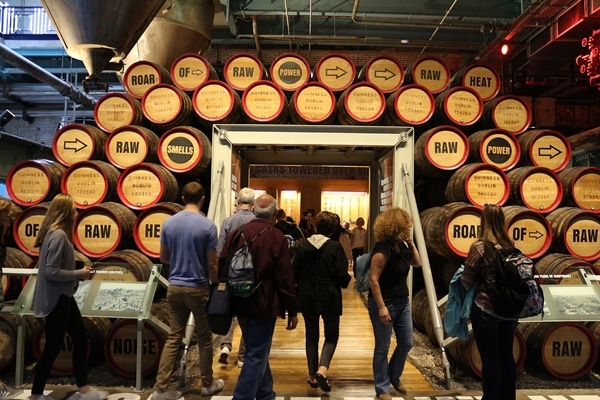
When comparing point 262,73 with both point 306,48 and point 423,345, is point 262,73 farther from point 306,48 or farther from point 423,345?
point 306,48

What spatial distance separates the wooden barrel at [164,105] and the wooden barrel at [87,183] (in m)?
0.76

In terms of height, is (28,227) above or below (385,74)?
below

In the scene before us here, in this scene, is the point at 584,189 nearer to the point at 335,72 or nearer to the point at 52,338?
the point at 335,72

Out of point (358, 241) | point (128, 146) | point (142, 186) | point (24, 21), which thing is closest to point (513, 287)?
point (142, 186)

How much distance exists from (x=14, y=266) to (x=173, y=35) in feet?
15.0

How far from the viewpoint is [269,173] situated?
33.4ft

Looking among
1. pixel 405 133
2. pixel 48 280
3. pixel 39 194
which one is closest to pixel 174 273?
pixel 48 280

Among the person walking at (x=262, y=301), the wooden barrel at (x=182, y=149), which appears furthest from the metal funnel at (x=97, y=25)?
the person walking at (x=262, y=301)

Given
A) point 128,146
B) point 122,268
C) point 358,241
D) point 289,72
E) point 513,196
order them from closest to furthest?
point 122,268 → point 513,196 → point 128,146 → point 289,72 → point 358,241

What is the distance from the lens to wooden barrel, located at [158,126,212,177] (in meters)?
4.56

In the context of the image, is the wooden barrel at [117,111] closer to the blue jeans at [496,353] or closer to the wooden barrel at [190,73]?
the wooden barrel at [190,73]

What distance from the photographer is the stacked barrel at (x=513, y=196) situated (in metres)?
3.55

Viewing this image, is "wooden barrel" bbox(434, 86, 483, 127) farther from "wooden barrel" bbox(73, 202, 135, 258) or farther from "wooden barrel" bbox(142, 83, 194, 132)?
"wooden barrel" bbox(73, 202, 135, 258)

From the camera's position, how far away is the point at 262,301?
239 cm
